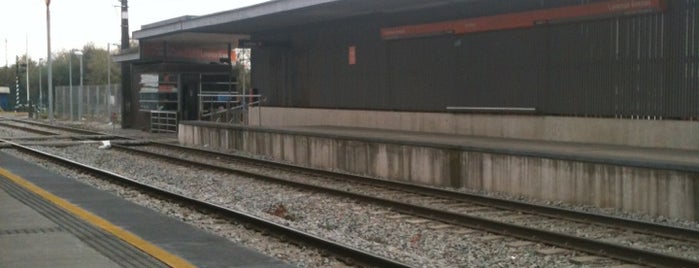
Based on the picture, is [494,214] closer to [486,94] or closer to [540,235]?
[540,235]

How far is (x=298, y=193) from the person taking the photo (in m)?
15.3

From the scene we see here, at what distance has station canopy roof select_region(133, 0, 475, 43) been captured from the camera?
22312mm

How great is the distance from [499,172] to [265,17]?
13159 millimetres

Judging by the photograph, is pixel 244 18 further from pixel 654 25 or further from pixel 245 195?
pixel 654 25

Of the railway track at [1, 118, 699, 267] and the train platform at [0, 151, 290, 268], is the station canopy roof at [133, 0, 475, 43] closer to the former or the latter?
the railway track at [1, 118, 699, 267]

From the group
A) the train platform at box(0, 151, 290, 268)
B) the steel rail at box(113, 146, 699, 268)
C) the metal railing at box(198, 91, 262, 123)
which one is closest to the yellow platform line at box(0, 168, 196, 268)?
the train platform at box(0, 151, 290, 268)

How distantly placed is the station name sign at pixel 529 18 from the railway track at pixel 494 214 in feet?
18.9

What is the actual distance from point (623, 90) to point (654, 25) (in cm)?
156

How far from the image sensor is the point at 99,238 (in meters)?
8.49

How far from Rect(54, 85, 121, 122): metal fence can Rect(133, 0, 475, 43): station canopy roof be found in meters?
13.8

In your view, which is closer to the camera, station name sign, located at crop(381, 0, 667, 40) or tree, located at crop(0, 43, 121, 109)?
station name sign, located at crop(381, 0, 667, 40)

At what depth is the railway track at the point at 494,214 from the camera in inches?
348

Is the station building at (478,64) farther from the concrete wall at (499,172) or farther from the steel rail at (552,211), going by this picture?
the steel rail at (552,211)

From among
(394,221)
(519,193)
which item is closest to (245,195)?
(394,221)
